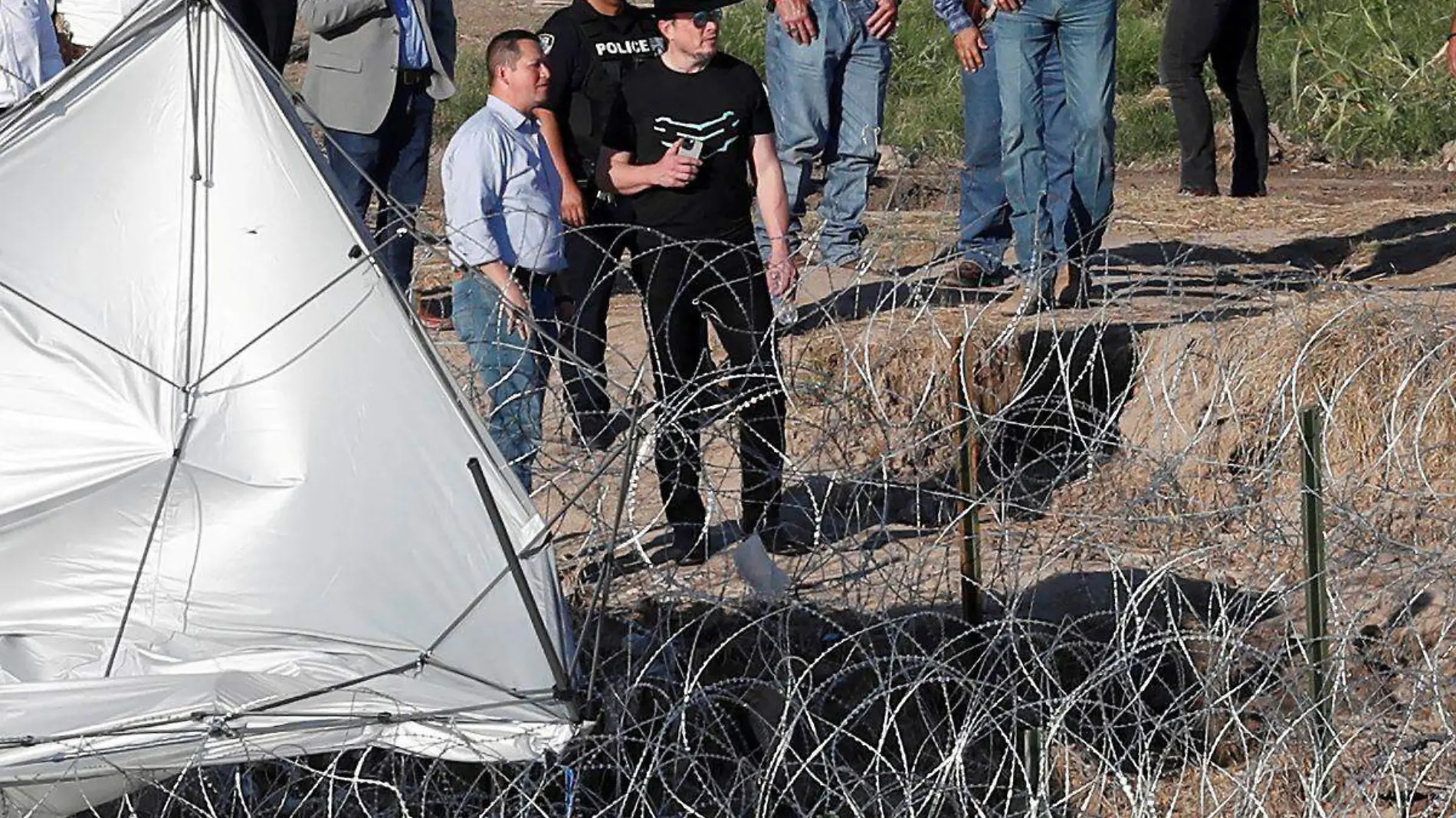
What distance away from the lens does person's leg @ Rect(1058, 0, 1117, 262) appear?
25.8 ft

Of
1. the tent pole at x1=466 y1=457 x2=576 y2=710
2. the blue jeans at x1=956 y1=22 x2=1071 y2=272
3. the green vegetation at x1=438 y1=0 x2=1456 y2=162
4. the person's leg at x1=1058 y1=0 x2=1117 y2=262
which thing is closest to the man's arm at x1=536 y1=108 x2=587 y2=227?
the blue jeans at x1=956 y1=22 x2=1071 y2=272

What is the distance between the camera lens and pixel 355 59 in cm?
797

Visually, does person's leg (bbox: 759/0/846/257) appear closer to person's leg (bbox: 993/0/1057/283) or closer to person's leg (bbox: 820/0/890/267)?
person's leg (bbox: 820/0/890/267)

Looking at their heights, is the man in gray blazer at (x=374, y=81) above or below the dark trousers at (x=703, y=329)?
above

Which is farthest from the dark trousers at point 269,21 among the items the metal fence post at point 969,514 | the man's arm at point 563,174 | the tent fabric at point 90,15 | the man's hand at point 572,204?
the metal fence post at point 969,514

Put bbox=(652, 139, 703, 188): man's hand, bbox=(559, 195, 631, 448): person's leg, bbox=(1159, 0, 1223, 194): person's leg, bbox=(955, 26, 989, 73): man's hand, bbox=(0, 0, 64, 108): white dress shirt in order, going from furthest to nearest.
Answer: bbox=(1159, 0, 1223, 194): person's leg, bbox=(955, 26, 989, 73): man's hand, bbox=(0, 0, 64, 108): white dress shirt, bbox=(559, 195, 631, 448): person's leg, bbox=(652, 139, 703, 188): man's hand

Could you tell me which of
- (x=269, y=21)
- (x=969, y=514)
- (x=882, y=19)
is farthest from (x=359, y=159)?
(x=969, y=514)

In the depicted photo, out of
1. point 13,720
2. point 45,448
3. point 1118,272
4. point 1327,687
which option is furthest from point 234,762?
point 1118,272

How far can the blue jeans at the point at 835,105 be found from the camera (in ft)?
27.7

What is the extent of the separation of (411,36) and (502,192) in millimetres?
1477

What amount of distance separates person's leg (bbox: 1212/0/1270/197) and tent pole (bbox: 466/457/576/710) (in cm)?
669

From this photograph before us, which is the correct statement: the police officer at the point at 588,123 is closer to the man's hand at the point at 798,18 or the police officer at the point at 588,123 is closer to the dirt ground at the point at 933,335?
the dirt ground at the point at 933,335

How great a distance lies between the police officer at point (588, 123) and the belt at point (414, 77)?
22.8 inches

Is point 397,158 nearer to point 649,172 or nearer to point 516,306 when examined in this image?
point 649,172
